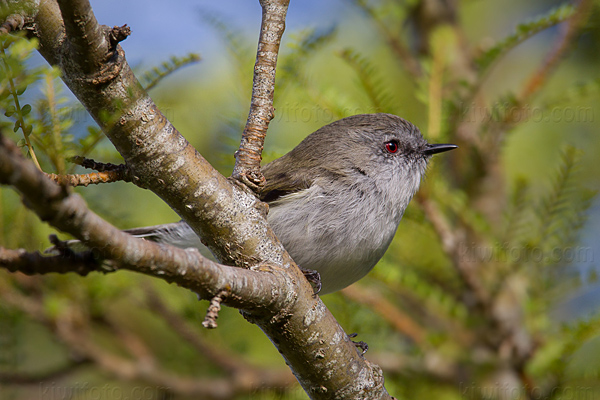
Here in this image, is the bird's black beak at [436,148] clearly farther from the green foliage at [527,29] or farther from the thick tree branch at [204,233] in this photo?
the thick tree branch at [204,233]

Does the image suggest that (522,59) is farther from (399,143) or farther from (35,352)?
(35,352)

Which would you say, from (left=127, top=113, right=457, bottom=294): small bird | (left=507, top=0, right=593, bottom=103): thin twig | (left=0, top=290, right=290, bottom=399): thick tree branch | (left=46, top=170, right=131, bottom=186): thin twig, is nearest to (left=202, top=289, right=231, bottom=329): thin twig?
(left=46, top=170, right=131, bottom=186): thin twig

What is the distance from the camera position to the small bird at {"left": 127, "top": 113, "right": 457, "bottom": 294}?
104 inches

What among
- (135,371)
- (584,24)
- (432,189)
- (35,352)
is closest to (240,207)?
(432,189)

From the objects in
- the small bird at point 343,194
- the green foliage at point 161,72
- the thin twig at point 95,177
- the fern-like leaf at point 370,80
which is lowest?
the thin twig at point 95,177

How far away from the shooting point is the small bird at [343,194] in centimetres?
265

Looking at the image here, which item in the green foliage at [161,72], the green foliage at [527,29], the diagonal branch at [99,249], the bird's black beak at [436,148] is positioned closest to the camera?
the diagonal branch at [99,249]

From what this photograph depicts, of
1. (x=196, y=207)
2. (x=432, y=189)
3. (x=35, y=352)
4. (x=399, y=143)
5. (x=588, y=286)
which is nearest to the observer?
(x=196, y=207)

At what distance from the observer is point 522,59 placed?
4859 millimetres

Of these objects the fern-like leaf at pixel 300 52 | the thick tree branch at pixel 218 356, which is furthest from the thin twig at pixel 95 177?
the thick tree branch at pixel 218 356

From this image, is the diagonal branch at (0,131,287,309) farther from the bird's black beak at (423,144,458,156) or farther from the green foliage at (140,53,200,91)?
the bird's black beak at (423,144,458,156)

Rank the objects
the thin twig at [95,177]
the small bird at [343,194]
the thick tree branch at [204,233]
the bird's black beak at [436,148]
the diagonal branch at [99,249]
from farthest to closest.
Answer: the bird's black beak at [436,148]
the small bird at [343,194]
the thin twig at [95,177]
the thick tree branch at [204,233]
the diagonal branch at [99,249]

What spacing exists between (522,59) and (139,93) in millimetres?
4237

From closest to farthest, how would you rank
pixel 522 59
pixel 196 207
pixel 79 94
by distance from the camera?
pixel 79 94 → pixel 196 207 → pixel 522 59
